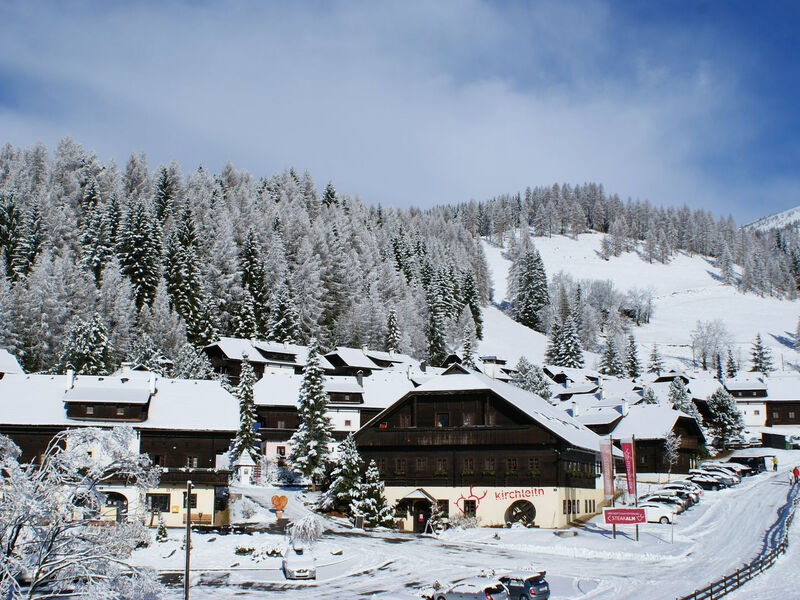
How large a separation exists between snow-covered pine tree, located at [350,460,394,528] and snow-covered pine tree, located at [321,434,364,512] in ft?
1.71

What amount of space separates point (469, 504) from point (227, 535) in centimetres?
1668

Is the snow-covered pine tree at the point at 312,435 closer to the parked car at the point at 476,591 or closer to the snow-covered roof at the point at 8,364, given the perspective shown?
the snow-covered roof at the point at 8,364

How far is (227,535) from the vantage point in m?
43.4

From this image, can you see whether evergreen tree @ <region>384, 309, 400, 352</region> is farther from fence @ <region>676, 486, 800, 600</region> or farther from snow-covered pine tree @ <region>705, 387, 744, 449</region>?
fence @ <region>676, 486, 800, 600</region>

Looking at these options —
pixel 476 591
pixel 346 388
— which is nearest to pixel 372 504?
pixel 476 591

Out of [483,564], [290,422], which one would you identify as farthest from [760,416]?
[483,564]

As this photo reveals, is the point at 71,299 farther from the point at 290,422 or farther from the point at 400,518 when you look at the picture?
the point at 400,518

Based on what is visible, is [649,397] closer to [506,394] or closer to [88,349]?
[506,394]

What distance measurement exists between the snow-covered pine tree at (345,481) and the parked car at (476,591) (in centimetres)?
2316

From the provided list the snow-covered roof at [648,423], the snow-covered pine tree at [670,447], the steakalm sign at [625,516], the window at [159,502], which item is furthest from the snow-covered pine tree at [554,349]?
the window at [159,502]

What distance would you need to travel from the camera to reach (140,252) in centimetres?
10388

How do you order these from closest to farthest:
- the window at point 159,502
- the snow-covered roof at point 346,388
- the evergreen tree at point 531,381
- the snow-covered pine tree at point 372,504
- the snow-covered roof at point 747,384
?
the window at point 159,502, the snow-covered pine tree at point 372,504, the snow-covered roof at point 346,388, the evergreen tree at point 531,381, the snow-covered roof at point 747,384

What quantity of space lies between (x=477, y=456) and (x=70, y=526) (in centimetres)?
3559

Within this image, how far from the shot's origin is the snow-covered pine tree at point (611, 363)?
13538 cm
